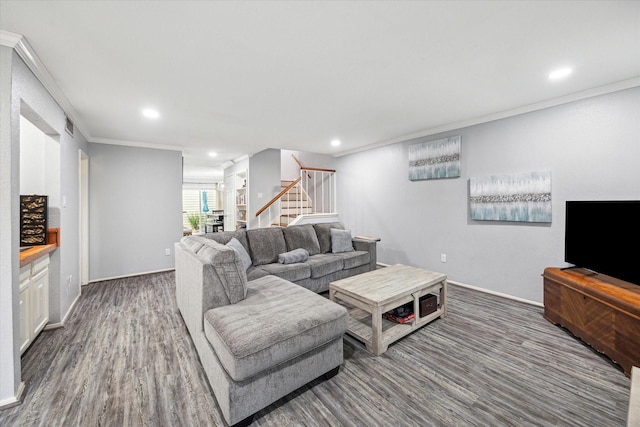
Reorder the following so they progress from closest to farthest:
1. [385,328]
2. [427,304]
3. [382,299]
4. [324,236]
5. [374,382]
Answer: [374,382], [382,299], [385,328], [427,304], [324,236]

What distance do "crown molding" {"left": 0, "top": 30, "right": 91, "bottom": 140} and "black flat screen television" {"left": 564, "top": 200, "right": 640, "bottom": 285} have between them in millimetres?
4839

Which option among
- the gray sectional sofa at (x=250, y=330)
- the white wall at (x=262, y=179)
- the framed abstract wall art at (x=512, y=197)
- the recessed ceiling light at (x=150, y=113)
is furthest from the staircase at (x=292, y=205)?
the framed abstract wall art at (x=512, y=197)

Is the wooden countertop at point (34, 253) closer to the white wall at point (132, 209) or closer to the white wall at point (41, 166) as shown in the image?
the white wall at point (41, 166)

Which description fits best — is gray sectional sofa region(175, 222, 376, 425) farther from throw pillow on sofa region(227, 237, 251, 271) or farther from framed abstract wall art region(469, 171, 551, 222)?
framed abstract wall art region(469, 171, 551, 222)

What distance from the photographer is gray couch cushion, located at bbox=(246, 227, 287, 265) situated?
3.55 m

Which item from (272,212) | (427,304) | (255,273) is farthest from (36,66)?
(272,212)

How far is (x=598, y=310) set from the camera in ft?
7.05

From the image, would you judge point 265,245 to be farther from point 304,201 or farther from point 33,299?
point 304,201

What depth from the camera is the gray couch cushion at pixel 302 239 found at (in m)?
3.97

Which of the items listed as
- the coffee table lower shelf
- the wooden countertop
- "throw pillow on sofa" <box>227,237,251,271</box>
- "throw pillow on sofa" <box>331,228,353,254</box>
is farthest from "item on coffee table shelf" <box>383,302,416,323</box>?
the wooden countertop

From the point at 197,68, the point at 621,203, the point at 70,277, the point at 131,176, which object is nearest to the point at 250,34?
the point at 197,68

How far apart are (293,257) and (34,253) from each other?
97.9 inches

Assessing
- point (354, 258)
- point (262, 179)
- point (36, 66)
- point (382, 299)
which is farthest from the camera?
point (262, 179)

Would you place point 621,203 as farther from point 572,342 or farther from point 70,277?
point 70,277
